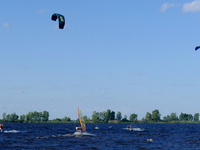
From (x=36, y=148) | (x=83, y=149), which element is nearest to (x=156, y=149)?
(x=83, y=149)

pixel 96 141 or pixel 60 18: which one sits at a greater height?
pixel 60 18

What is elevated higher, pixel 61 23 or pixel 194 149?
pixel 61 23

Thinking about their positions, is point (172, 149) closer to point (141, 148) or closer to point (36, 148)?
point (141, 148)

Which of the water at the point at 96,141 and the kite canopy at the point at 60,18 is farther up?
the kite canopy at the point at 60,18

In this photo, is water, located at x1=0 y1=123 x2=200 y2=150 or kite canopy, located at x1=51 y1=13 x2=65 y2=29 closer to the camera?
kite canopy, located at x1=51 y1=13 x2=65 y2=29

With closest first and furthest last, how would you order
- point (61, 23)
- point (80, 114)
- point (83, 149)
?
point (61, 23) → point (83, 149) → point (80, 114)

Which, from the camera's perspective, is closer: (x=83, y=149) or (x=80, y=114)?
(x=83, y=149)

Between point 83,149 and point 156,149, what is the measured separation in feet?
35.0

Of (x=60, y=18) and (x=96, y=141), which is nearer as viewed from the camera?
(x=60, y=18)

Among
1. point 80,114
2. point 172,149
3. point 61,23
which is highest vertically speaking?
point 61,23

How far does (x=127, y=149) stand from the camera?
42.1 metres

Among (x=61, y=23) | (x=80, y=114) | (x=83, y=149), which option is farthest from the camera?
(x=80, y=114)

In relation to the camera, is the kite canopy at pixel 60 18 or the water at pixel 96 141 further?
the water at pixel 96 141

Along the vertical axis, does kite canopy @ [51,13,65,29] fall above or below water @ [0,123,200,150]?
above
